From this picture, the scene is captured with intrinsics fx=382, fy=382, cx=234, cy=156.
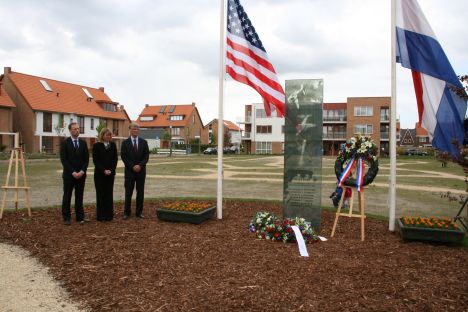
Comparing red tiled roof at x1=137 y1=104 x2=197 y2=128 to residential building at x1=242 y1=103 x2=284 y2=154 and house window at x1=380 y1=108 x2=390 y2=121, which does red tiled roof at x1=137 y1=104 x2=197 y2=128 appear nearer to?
residential building at x1=242 y1=103 x2=284 y2=154

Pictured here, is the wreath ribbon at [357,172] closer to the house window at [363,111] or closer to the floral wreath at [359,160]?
the floral wreath at [359,160]

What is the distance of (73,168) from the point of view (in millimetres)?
7832

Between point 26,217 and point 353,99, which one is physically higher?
point 353,99

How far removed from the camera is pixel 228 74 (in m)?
7.92

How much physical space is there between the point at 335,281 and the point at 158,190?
10.3 meters

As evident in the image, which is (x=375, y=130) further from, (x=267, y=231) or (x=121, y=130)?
(x=267, y=231)

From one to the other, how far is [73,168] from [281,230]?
4417mm

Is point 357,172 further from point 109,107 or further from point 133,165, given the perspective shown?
point 109,107

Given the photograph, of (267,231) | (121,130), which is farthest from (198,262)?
(121,130)

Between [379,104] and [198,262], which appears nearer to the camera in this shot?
[198,262]

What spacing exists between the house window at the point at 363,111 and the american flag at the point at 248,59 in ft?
213

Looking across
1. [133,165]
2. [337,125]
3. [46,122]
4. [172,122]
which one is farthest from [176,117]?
[133,165]

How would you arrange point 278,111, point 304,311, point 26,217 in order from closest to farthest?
1. point 304,311
2. point 278,111
3. point 26,217

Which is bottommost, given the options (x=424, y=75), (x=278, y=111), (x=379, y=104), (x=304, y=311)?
(x=304, y=311)
